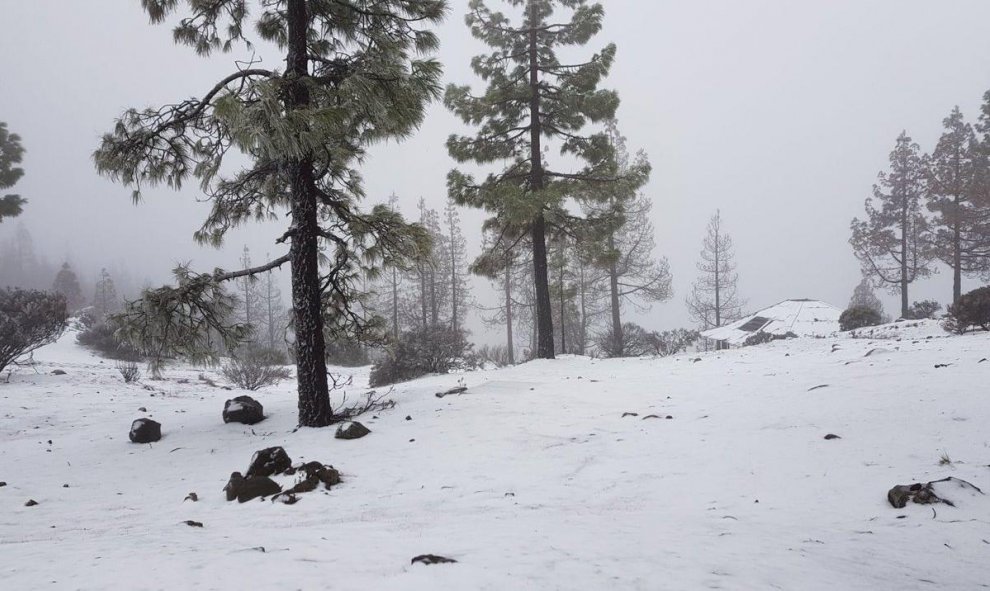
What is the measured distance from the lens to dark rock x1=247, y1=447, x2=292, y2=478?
4750 mm

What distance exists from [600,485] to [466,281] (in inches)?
1219

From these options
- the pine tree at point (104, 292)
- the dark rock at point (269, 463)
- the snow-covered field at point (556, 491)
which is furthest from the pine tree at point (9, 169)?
the pine tree at point (104, 292)

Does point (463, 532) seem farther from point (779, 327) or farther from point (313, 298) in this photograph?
point (779, 327)

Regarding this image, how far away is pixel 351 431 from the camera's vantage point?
6.20m

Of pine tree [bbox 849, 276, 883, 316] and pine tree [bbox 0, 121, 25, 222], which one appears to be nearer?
pine tree [bbox 0, 121, 25, 222]

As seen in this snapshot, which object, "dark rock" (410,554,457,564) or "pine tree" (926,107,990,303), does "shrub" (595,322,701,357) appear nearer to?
"pine tree" (926,107,990,303)

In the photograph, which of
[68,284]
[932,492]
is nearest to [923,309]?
[932,492]

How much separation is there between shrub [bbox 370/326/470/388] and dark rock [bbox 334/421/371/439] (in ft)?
27.3

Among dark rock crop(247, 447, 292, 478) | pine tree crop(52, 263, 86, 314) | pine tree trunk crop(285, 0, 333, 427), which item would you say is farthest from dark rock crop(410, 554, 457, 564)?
pine tree crop(52, 263, 86, 314)

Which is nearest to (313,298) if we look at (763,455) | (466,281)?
(763,455)

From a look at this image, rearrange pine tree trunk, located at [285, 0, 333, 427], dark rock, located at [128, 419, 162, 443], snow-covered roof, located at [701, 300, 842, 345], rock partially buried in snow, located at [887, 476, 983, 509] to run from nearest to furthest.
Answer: rock partially buried in snow, located at [887, 476, 983, 509], dark rock, located at [128, 419, 162, 443], pine tree trunk, located at [285, 0, 333, 427], snow-covered roof, located at [701, 300, 842, 345]

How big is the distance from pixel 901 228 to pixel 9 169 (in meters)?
46.3

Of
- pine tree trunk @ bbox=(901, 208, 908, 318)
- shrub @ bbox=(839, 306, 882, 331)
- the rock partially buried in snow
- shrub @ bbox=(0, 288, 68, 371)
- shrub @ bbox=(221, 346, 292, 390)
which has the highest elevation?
pine tree trunk @ bbox=(901, 208, 908, 318)

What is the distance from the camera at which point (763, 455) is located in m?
4.18
